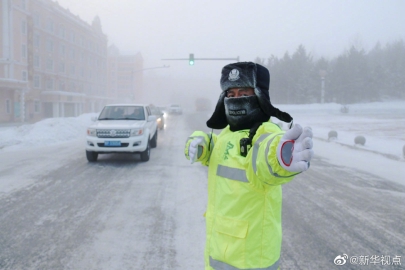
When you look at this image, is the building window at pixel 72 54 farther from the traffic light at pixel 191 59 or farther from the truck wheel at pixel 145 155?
the truck wheel at pixel 145 155

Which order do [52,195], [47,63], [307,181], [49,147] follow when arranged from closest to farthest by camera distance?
[52,195], [307,181], [49,147], [47,63]

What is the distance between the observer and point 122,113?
11.1 meters

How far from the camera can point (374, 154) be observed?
12.2m

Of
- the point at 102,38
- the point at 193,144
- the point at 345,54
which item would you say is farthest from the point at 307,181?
the point at 345,54

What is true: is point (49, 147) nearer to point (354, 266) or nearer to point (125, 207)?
point (125, 207)

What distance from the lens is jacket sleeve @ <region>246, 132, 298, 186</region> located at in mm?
1629

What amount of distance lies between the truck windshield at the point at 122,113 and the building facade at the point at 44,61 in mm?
24578

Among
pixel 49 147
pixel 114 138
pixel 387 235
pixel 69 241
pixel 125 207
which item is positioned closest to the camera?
pixel 69 241

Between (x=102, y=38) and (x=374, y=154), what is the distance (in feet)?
223

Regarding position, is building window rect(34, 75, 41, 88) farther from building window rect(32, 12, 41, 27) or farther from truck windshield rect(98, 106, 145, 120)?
truck windshield rect(98, 106, 145, 120)

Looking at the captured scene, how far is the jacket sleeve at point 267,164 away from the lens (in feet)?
5.34

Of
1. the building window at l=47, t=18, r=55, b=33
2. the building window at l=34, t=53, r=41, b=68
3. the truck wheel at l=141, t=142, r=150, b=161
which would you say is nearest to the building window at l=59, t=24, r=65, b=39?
the building window at l=47, t=18, r=55, b=33

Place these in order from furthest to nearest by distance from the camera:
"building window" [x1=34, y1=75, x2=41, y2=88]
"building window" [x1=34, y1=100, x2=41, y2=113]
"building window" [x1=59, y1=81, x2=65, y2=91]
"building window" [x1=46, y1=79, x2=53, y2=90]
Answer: "building window" [x1=59, y1=81, x2=65, y2=91] < "building window" [x1=46, y1=79, x2=53, y2=90] < "building window" [x1=34, y1=75, x2=41, y2=88] < "building window" [x1=34, y1=100, x2=41, y2=113]

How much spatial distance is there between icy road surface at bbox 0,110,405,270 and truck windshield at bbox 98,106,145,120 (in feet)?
7.89
